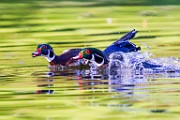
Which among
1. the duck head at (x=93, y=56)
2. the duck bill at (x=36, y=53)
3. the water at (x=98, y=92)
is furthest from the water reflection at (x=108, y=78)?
the duck bill at (x=36, y=53)

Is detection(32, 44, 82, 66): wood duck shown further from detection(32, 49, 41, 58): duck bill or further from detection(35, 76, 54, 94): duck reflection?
detection(35, 76, 54, 94): duck reflection

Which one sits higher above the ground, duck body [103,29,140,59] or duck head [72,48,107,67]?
duck body [103,29,140,59]

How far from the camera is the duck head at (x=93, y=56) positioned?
47.6ft

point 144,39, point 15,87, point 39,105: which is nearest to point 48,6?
point 144,39

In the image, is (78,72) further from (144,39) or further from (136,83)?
(144,39)

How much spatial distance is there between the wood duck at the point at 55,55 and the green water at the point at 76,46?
0.48ft

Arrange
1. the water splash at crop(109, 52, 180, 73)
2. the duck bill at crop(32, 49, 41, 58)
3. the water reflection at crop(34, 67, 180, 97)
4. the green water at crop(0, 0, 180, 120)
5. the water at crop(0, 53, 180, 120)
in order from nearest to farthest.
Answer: the water at crop(0, 53, 180, 120) → the green water at crop(0, 0, 180, 120) → the water reflection at crop(34, 67, 180, 97) → the water splash at crop(109, 52, 180, 73) → the duck bill at crop(32, 49, 41, 58)

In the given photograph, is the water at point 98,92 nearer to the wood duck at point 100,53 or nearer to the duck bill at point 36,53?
the wood duck at point 100,53

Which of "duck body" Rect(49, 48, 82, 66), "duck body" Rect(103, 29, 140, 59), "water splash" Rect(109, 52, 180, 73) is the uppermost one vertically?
"duck body" Rect(103, 29, 140, 59)

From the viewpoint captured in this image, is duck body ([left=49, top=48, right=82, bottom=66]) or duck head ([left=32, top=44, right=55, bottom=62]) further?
duck head ([left=32, top=44, right=55, bottom=62])

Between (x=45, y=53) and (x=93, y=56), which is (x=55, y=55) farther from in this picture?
(x=93, y=56)

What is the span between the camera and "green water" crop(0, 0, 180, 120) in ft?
35.3

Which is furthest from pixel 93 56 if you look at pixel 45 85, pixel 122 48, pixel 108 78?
pixel 45 85

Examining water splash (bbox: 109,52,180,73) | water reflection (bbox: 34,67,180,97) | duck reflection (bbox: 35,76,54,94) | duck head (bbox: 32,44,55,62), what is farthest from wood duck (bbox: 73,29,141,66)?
duck reflection (bbox: 35,76,54,94)
